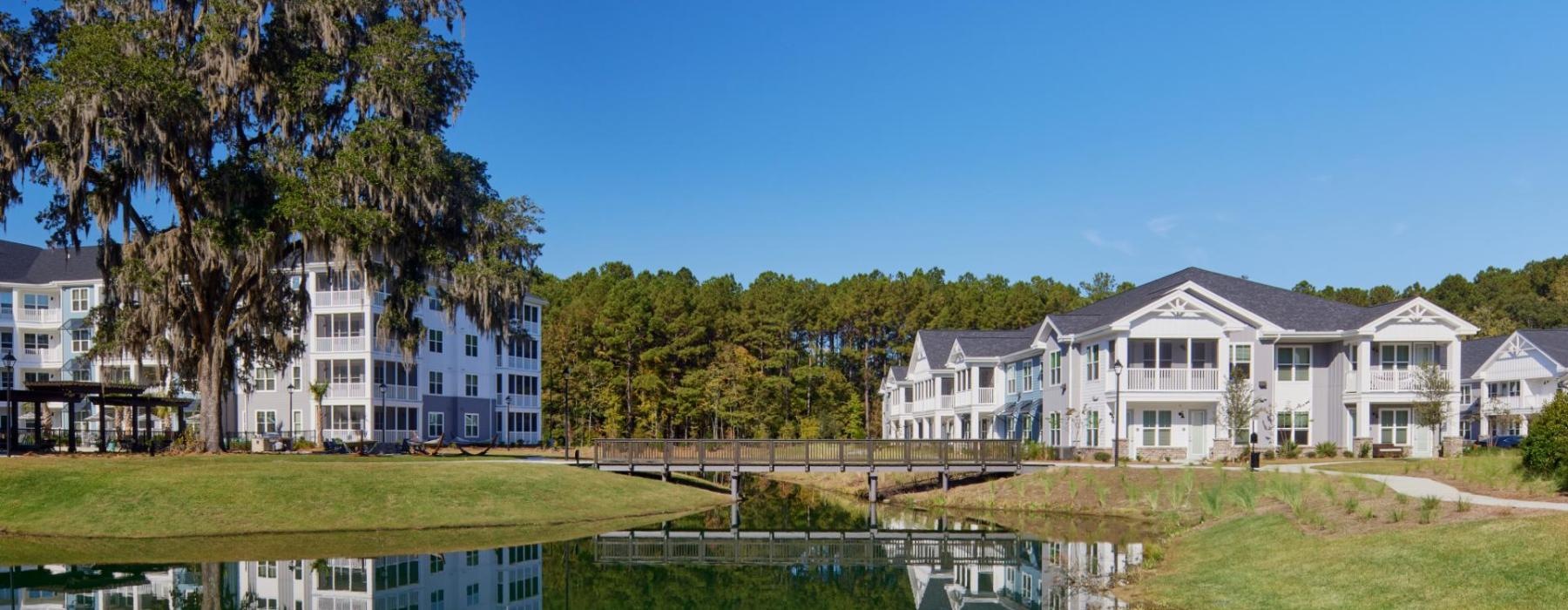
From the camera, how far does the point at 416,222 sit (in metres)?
32.6

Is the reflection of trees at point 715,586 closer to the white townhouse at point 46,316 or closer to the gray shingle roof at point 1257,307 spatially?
the gray shingle roof at point 1257,307

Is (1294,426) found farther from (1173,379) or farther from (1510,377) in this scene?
(1510,377)

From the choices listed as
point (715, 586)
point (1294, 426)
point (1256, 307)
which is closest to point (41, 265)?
point (715, 586)

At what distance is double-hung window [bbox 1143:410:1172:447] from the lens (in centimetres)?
4256

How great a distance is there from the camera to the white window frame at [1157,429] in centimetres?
4256

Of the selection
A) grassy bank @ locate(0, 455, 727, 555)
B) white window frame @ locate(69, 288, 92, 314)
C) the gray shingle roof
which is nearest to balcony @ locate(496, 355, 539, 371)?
white window frame @ locate(69, 288, 92, 314)

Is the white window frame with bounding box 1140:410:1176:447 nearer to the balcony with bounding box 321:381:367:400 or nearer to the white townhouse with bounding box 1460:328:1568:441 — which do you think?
the white townhouse with bounding box 1460:328:1568:441

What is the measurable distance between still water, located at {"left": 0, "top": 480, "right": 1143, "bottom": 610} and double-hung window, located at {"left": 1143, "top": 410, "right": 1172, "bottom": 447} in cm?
1381

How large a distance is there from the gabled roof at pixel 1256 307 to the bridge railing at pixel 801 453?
7680 mm

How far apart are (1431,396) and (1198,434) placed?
26.7ft

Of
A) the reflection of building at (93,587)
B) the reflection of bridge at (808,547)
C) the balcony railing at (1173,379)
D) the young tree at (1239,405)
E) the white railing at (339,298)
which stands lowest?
the reflection of bridge at (808,547)

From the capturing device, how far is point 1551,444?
22.8m

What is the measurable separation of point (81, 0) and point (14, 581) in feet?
56.3

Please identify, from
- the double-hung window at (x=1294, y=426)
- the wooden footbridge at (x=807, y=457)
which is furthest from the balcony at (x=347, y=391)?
the double-hung window at (x=1294, y=426)
